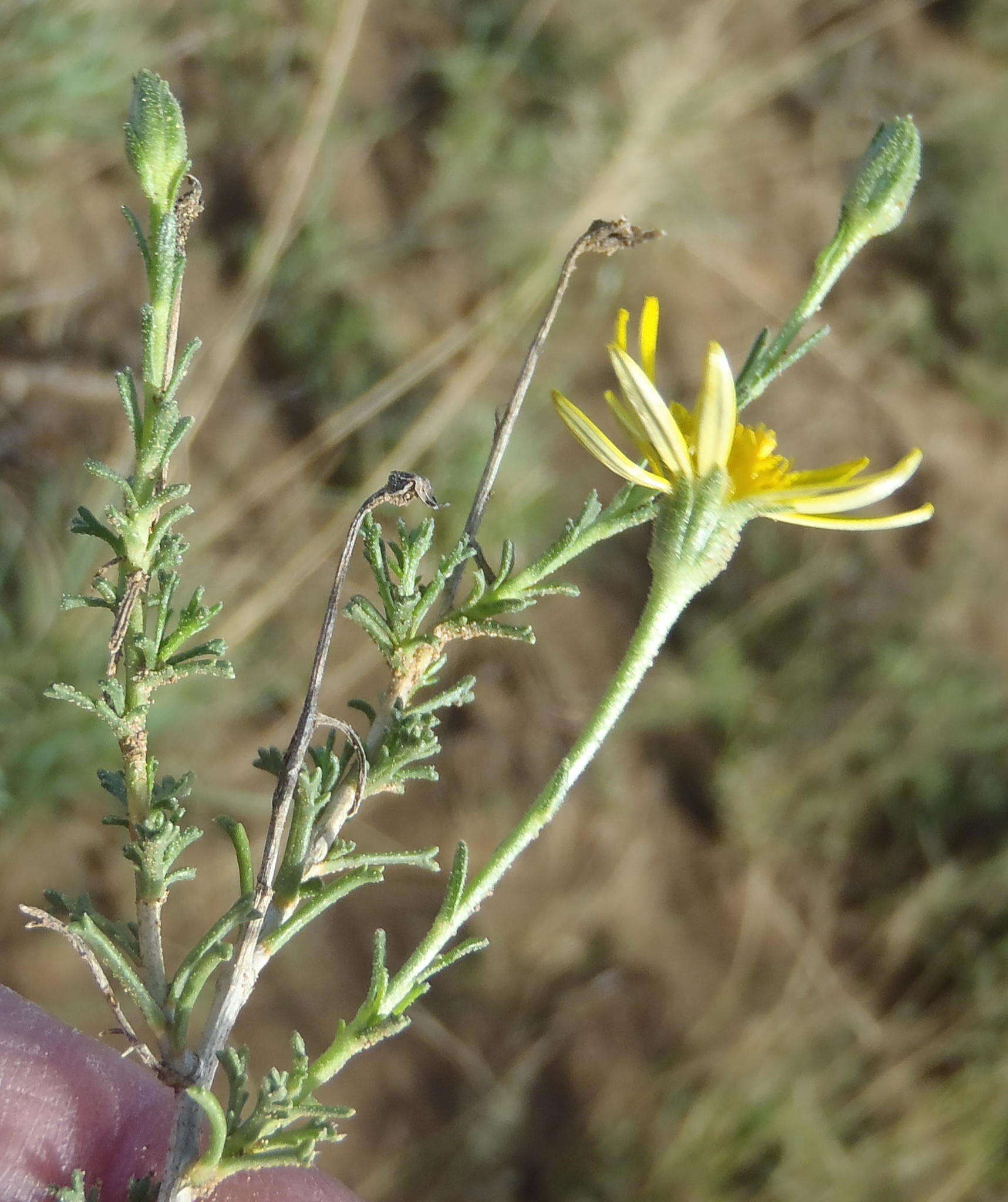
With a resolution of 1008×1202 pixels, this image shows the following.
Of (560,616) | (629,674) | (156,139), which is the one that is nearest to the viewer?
(156,139)

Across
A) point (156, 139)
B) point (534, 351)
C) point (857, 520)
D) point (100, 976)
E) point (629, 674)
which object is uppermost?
point (156, 139)

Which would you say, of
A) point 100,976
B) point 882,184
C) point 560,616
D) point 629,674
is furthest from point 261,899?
point 560,616

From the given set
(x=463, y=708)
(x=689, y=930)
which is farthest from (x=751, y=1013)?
(x=463, y=708)

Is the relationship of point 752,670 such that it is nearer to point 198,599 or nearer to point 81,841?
point 81,841

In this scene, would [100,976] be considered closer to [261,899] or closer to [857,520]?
[261,899]

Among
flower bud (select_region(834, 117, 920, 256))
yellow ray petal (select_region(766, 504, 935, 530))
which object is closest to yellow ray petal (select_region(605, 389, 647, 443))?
yellow ray petal (select_region(766, 504, 935, 530))

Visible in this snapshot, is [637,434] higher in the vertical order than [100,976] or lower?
higher
